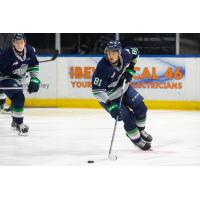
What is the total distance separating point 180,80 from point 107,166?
429cm

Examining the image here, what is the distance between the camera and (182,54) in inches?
407

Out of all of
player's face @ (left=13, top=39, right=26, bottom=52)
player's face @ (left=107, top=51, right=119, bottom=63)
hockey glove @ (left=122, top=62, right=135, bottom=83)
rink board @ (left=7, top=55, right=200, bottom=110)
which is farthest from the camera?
rink board @ (left=7, top=55, right=200, bottom=110)

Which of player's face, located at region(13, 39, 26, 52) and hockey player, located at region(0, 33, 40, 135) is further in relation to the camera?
hockey player, located at region(0, 33, 40, 135)

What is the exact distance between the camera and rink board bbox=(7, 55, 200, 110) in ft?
32.2

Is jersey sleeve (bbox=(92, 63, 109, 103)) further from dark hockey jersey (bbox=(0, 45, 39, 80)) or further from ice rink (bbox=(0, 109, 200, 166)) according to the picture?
dark hockey jersey (bbox=(0, 45, 39, 80))

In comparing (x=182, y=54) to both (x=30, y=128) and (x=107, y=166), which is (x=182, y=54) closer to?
(x=30, y=128)

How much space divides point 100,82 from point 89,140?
1358 millimetres

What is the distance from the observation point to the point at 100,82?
6.01 meters

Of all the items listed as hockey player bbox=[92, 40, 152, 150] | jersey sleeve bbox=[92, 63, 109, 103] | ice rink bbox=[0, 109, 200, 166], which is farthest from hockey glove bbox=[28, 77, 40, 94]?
jersey sleeve bbox=[92, 63, 109, 103]

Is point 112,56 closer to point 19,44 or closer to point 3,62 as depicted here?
point 19,44

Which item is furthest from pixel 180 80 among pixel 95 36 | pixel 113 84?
pixel 113 84

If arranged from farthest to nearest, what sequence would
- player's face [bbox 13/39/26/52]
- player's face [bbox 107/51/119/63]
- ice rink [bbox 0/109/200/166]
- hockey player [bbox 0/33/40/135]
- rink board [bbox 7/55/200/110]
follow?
rink board [bbox 7/55/200/110] → hockey player [bbox 0/33/40/135] → player's face [bbox 13/39/26/52] → ice rink [bbox 0/109/200/166] → player's face [bbox 107/51/119/63]

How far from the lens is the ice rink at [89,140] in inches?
240

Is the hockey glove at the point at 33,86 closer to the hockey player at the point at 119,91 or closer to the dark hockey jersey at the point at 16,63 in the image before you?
the dark hockey jersey at the point at 16,63
